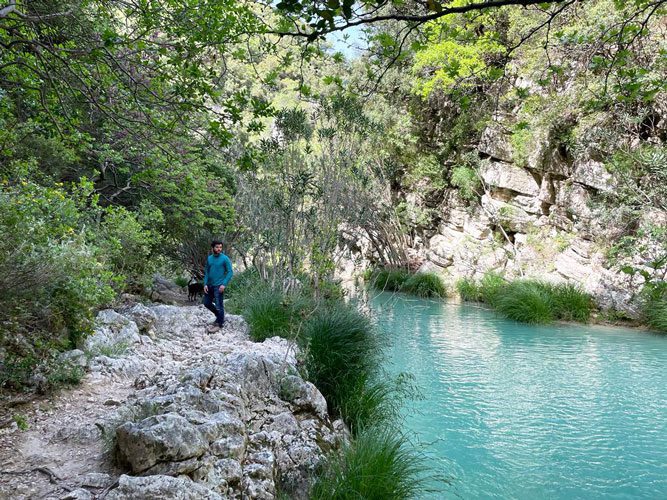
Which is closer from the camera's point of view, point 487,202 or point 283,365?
point 283,365

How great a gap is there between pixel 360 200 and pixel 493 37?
15460mm

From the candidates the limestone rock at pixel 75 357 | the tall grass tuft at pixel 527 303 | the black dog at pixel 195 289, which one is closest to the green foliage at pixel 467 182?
the tall grass tuft at pixel 527 303

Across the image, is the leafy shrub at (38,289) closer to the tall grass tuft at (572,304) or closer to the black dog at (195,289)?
the black dog at (195,289)

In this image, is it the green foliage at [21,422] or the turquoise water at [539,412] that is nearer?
the green foliage at [21,422]

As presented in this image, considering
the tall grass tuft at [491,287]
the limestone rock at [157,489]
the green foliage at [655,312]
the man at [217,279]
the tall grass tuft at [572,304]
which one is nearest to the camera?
the limestone rock at [157,489]

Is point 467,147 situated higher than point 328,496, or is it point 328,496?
point 467,147

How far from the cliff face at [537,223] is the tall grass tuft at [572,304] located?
0.49 metres

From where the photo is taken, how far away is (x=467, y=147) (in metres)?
20.9

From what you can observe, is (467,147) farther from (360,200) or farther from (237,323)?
(237,323)

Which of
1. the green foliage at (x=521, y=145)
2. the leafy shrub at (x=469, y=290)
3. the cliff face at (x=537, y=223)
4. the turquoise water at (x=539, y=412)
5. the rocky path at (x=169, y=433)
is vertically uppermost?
the green foliage at (x=521, y=145)

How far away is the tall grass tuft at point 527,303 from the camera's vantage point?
12.9 meters

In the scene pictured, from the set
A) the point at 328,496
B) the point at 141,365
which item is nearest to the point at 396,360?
the point at 141,365

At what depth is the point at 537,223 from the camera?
17.5 meters

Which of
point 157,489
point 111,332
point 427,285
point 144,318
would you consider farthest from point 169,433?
point 427,285
